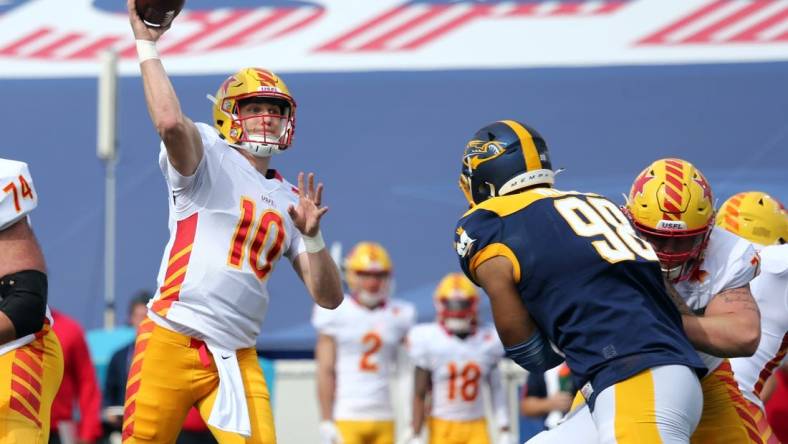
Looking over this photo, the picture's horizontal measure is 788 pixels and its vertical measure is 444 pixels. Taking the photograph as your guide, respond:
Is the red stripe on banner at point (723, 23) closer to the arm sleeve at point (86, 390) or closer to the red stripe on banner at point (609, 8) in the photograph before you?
the red stripe on banner at point (609, 8)

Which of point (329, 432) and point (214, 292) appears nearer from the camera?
point (214, 292)

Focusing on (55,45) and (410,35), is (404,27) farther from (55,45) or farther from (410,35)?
(55,45)

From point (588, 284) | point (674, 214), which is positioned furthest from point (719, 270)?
point (588, 284)

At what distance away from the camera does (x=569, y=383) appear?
951 cm

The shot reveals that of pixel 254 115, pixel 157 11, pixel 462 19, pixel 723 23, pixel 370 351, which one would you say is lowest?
pixel 370 351

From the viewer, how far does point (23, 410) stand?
4715 mm

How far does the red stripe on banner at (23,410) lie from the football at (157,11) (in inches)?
55.4

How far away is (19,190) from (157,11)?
2.67 feet

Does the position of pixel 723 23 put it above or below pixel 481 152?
above

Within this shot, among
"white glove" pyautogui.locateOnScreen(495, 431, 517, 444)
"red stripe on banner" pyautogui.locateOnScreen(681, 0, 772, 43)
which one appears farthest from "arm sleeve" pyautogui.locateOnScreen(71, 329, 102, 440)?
"red stripe on banner" pyautogui.locateOnScreen(681, 0, 772, 43)

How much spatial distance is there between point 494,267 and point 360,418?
19.6 feet

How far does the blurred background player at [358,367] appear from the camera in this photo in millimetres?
10172

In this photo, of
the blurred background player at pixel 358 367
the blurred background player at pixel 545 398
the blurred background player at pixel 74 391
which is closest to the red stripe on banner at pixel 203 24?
the blurred background player at pixel 358 367

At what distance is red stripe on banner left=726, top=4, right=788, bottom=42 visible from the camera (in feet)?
41.7
